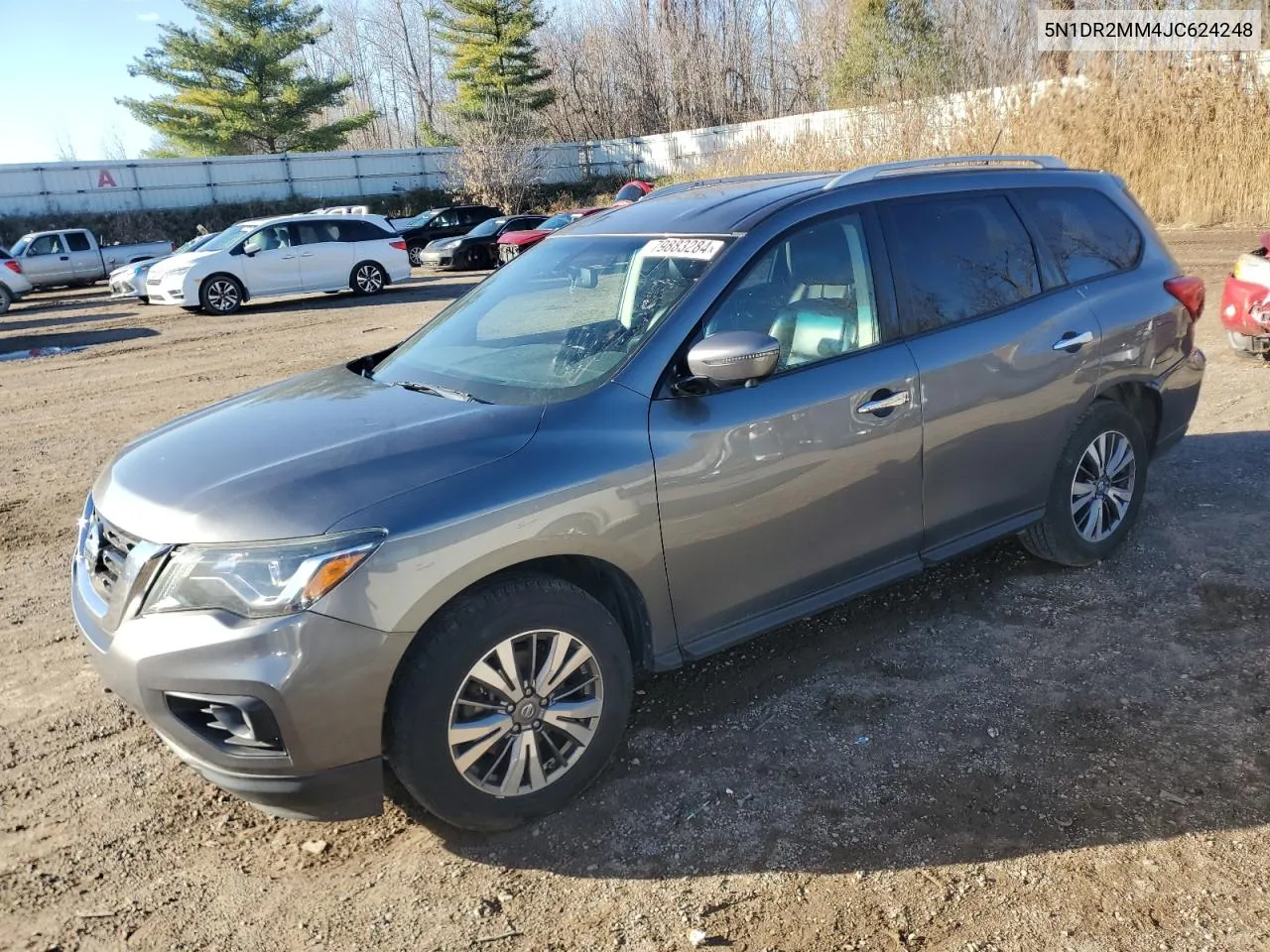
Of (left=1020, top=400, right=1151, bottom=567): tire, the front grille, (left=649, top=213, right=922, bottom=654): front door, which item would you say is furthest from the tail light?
the front grille

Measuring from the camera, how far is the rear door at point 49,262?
26.3 metres

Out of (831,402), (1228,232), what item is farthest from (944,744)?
(1228,232)

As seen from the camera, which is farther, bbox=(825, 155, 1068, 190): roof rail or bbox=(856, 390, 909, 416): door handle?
bbox=(825, 155, 1068, 190): roof rail

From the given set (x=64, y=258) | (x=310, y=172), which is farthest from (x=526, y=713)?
(x=310, y=172)

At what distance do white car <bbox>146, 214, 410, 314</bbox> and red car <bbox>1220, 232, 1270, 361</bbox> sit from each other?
1602 cm

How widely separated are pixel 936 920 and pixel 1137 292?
3253 millimetres

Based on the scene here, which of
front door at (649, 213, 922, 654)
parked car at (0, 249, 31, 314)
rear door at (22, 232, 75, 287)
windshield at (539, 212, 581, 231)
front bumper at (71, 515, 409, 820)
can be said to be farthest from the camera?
rear door at (22, 232, 75, 287)

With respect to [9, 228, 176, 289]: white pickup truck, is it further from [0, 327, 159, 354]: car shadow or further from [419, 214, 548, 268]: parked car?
[0, 327, 159, 354]: car shadow

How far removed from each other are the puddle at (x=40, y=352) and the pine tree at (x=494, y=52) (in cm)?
3941

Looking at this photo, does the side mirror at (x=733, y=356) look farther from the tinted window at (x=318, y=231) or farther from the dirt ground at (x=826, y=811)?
the tinted window at (x=318, y=231)

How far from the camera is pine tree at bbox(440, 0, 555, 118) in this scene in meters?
51.8

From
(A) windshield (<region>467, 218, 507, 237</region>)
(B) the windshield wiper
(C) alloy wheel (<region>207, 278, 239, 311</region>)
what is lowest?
(C) alloy wheel (<region>207, 278, 239, 311</region>)

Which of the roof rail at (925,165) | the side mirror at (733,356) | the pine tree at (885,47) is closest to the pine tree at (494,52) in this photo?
the pine tree at (885,47)

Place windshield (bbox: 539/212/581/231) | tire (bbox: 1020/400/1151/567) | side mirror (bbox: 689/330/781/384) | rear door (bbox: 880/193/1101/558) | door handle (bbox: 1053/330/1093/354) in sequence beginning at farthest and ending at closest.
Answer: windshield (bbox: 539/212/581/231) < tire (bbox: 1020/400/1151/567) < door handle (bbox: 1053/330/1093/354) < rear door (bbox: 880/193/1101/558) < side mirror (bbox: 689/330/781/384)
